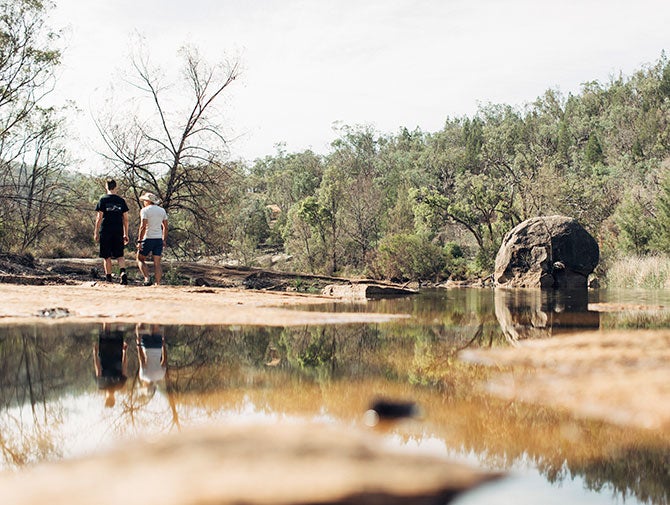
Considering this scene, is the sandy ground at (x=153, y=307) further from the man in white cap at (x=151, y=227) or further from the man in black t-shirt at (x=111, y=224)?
the man in white cap at (x=151, y=227)

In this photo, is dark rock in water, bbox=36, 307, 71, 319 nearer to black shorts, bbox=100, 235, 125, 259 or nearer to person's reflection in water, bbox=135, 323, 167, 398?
person's reflection in water, bbox=135, 323, 167, 398

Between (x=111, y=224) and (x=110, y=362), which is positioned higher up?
(x=111, y=224)

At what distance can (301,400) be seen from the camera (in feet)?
14.3

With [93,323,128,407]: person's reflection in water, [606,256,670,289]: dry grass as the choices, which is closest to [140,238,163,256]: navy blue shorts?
[93,323,128,407]: person's reflection in water

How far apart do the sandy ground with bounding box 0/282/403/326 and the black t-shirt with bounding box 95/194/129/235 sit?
3.98 ft

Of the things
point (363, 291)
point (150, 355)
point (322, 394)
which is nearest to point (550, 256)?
point (363, 291)

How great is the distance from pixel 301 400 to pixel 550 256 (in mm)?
25022

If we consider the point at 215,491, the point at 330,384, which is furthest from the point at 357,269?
the point at 215,491

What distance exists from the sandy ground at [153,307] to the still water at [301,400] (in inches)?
44.5

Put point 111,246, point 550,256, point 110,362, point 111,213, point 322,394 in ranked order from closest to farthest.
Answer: point 322,394
point 110,362
point 111,213
point 111,246
point 550,256

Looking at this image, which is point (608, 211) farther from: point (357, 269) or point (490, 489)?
point (490, 489)

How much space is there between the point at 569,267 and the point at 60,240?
24269 mm

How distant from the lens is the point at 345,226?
1901 inches

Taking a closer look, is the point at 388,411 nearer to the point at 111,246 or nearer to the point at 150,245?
the point at 150,245
